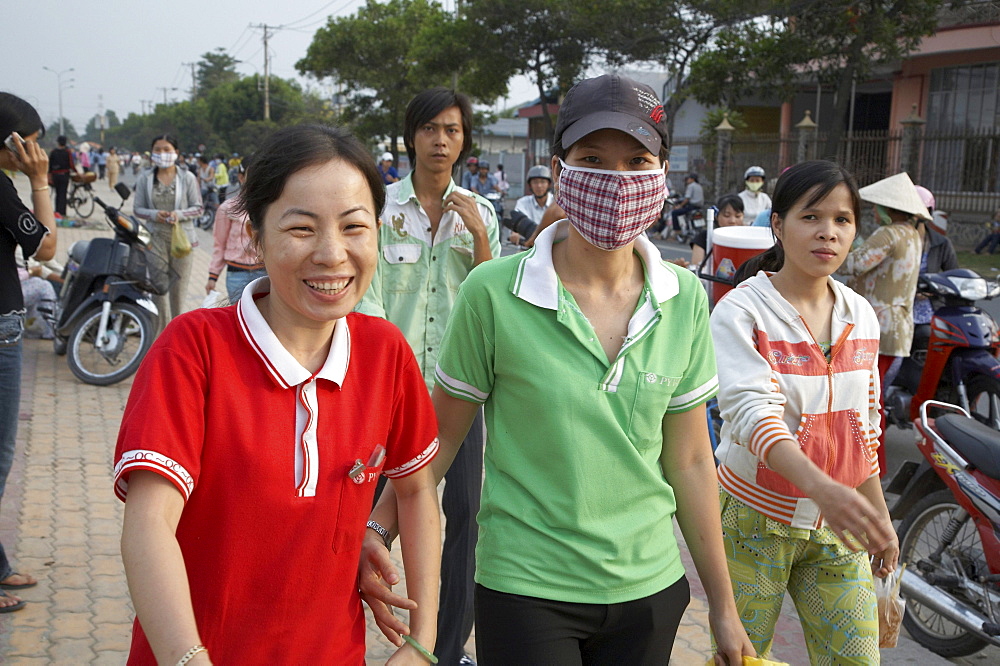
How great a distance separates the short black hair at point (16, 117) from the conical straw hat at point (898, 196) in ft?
14.4

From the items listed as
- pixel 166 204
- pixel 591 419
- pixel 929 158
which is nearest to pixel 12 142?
pixel 591 419

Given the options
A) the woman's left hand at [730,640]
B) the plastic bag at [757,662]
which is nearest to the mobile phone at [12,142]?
the woman's left hand at [730,640]

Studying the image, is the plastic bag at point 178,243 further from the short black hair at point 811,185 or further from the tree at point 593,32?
the tree at point 593,32

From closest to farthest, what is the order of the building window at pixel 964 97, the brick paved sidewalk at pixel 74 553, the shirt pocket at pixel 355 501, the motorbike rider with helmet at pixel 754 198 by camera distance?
the shirt pocket at pixel 355 501
the brick paved sidewalk at pixel 74 553
the motorbike rider with helmet at pixel 754 198
the building window at pixel 964 97

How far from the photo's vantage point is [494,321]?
80.6 inches

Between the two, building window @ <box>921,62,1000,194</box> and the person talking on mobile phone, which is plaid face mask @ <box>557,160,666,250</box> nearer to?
the person talking on mobile phone

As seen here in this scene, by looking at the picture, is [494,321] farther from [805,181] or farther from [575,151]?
[805,181]

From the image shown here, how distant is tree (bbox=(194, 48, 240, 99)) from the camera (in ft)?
379

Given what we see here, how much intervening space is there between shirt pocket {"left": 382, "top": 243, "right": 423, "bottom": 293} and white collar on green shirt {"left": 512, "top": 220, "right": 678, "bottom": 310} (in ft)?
5.03

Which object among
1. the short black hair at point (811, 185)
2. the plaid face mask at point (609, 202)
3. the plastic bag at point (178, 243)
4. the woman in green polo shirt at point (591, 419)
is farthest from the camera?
the plastic bag at point (178, 243)

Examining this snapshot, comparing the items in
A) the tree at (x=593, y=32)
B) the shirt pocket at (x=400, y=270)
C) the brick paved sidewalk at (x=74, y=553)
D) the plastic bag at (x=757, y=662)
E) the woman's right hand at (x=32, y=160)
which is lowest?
the brick paved sidewalk at (x=74, y=553)

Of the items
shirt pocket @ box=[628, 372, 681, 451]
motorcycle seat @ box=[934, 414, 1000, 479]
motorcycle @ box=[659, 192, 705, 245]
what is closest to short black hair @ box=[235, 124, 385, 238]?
shirt pocket @ box=[628, 372, 681, 451]

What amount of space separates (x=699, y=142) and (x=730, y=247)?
2237cm

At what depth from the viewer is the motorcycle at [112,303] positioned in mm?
7836
